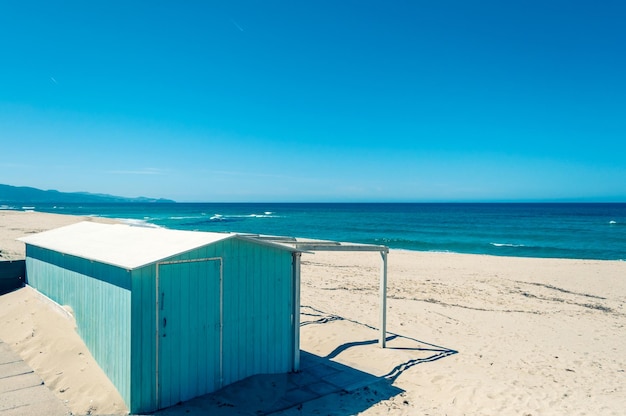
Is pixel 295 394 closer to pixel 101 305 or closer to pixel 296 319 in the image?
pixel 296 319

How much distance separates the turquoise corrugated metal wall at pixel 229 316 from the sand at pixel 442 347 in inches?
21.8

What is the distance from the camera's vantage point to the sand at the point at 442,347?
7.04m

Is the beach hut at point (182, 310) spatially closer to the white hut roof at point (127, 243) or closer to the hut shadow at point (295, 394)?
the white hut roof at point (127, 243)

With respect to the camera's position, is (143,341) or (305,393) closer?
(143,341)

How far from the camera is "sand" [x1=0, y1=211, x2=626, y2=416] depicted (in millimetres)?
7035

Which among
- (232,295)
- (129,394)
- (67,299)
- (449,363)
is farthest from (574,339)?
(67,299)

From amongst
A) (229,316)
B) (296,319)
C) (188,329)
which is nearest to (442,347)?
(296,319)

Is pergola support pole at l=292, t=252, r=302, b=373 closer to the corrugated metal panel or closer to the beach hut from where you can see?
the beach hut

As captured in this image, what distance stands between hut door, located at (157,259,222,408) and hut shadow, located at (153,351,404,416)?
246mm

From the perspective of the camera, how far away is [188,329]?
6688 mm

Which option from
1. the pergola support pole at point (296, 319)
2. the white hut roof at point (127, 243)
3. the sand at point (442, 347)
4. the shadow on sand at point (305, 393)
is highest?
the white hut roof at point (127, 243)

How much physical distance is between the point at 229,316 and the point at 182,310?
0.88 metres

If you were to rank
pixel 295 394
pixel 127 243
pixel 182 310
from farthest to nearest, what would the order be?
pixel 127 243
pixel 295 394
pixel 182 310

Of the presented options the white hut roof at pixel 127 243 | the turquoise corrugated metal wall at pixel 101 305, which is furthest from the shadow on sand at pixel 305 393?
the white hut roof at pixel 127 243
